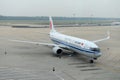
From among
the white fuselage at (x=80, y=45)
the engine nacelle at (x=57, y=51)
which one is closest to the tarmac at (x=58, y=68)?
the engine nacelle at (x=57, y=51)

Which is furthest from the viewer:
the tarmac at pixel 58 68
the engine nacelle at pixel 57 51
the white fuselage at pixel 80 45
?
the engine nacelle at pixel 57 51

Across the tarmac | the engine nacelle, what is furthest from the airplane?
the tarmac

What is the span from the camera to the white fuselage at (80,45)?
37062 mm

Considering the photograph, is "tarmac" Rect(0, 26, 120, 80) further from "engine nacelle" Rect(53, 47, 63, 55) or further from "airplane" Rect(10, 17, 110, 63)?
"airplane" Rect(10, 17, 110, 63)

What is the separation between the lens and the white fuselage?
3706 cm

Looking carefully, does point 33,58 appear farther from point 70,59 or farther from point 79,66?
point 79,66

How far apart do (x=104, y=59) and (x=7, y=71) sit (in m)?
17.5

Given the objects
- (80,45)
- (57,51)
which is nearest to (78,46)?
(80,45)

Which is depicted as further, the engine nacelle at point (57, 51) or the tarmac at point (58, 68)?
the engine nacelle at point (57, 51)

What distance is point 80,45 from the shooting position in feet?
131

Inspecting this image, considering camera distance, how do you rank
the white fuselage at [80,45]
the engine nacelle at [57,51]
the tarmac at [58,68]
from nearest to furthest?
the tarmac at [58,68] → the white fuselage at [80,45] → the engine nacelle at [57,51]

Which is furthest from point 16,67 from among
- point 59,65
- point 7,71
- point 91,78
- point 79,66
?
point 91,78

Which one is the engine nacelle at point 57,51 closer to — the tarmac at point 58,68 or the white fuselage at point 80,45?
the tarmac at point 58,68

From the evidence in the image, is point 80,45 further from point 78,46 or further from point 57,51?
point 57,51
